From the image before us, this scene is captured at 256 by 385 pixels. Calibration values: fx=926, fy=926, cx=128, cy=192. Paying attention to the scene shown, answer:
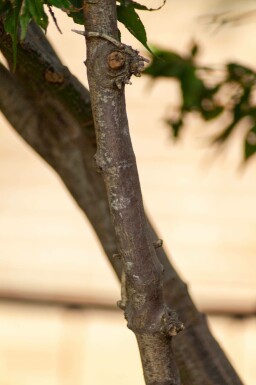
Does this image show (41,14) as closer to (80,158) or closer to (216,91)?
(80,158)

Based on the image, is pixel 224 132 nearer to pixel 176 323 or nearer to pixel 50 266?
pixel 176 323

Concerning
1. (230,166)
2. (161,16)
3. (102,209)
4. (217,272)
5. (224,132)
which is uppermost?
(161,16)

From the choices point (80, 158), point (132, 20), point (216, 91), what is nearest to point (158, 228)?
point (216, 91)

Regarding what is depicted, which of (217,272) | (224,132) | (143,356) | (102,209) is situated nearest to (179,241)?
(217,272)

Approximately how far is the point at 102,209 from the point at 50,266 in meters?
3.40

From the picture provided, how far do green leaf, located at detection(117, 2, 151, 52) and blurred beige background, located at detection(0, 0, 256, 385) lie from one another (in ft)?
12.0

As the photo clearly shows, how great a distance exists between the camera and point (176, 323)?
1.46 meters

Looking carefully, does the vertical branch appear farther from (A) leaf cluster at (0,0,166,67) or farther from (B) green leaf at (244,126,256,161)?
(B) green leaf at (244,126,256,161)

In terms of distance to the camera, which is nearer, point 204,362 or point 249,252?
point 204,362

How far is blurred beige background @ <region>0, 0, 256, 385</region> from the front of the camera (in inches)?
203

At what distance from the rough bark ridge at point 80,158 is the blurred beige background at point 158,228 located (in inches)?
117

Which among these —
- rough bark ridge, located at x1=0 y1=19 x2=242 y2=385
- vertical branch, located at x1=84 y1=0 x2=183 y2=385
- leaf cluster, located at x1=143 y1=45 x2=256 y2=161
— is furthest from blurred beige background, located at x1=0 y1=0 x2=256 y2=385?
vertical branch, located at x1=84 y1=0 x2=183 y2=385

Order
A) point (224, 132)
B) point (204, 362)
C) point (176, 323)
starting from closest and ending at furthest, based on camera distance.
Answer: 1. point (176, 323)
2. point (204, 362)
3. point (224, 132)

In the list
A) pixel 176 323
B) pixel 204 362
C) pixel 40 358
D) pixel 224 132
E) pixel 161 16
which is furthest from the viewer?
pixel 161 16
